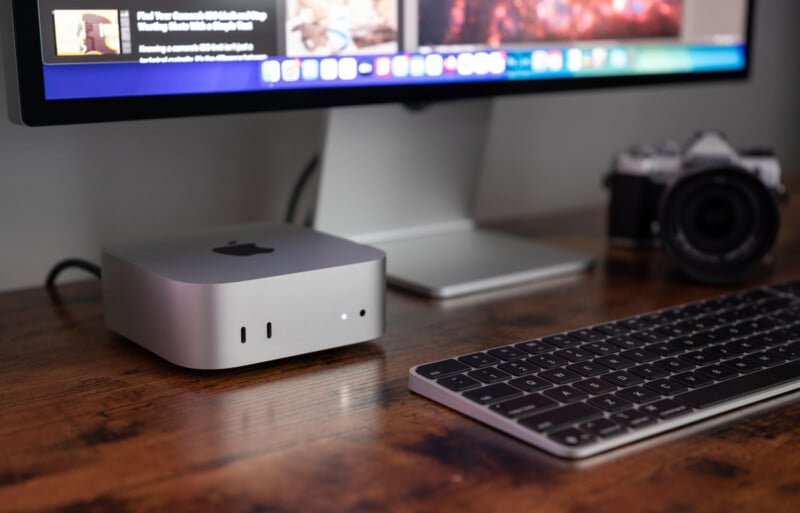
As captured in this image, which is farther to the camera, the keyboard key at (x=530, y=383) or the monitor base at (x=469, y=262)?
the monitor base at (x=469, y=262)

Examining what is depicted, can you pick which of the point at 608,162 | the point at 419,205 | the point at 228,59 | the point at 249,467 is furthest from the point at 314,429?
the point at 608,162

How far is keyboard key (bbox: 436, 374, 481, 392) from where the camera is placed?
55 cm

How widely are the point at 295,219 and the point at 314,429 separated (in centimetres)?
44

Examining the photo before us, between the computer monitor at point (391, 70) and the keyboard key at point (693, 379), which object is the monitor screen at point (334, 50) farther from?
the keyboard key at point (693, 379)

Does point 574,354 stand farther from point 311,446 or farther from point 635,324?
point 311,446

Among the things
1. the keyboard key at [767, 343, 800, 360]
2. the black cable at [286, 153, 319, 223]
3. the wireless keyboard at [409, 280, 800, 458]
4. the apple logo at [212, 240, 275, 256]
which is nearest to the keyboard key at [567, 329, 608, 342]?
the wireless keyboard at [409, 280, 800, 458]

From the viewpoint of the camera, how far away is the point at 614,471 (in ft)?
1.56

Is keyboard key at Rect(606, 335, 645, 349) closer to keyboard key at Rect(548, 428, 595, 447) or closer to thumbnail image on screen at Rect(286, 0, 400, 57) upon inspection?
keyboard key at Rect(548, 428, 595, 447)

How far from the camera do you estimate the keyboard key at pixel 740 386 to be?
0.54 metres

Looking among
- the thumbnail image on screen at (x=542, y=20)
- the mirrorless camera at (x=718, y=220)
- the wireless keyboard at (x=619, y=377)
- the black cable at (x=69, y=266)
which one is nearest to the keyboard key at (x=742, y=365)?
the wireless keyboard at (x=619, y=377)

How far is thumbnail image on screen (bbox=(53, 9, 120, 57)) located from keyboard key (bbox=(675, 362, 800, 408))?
40cm

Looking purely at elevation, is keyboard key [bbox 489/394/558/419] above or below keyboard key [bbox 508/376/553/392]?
below

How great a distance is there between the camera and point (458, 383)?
56 cm

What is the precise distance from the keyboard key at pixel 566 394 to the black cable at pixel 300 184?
390 millimetres
